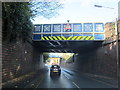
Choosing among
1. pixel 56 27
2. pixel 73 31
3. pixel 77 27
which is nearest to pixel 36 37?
pixel 56 27

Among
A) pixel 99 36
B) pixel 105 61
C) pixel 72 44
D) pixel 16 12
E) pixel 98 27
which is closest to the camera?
pixel 16 12

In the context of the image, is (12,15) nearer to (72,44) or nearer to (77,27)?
(77,27)

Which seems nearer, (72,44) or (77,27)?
(77,27)

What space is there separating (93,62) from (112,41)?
28.2 feet

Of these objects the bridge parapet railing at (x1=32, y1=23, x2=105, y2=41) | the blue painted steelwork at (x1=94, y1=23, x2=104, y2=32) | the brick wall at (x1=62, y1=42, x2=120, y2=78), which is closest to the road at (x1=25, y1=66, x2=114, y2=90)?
the brick wall at (x1=62, y1=42, x2=120, y2=78)

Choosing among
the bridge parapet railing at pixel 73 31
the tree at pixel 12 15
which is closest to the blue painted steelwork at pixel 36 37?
the bridge parapet railing at pixel 73 31

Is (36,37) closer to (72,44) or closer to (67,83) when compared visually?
(72,44)

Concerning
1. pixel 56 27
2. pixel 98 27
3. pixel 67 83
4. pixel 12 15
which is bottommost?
pixel 67 83

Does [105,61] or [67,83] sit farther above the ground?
[105,61]

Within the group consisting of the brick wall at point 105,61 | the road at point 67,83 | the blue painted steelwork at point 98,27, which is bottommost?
the road at point 67,83

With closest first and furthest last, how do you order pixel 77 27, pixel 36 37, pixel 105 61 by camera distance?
pixel 105 61 → pixel 77 27 → pixel 36 37

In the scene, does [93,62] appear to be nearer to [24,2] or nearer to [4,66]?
[4,66]

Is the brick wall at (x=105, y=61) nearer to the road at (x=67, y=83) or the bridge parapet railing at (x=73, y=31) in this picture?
the bridge parapet railing at (x=73, y=31)

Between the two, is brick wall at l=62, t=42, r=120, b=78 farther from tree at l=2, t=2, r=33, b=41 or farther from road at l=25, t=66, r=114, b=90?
tree at l=2, t=2, r=33, b=41
